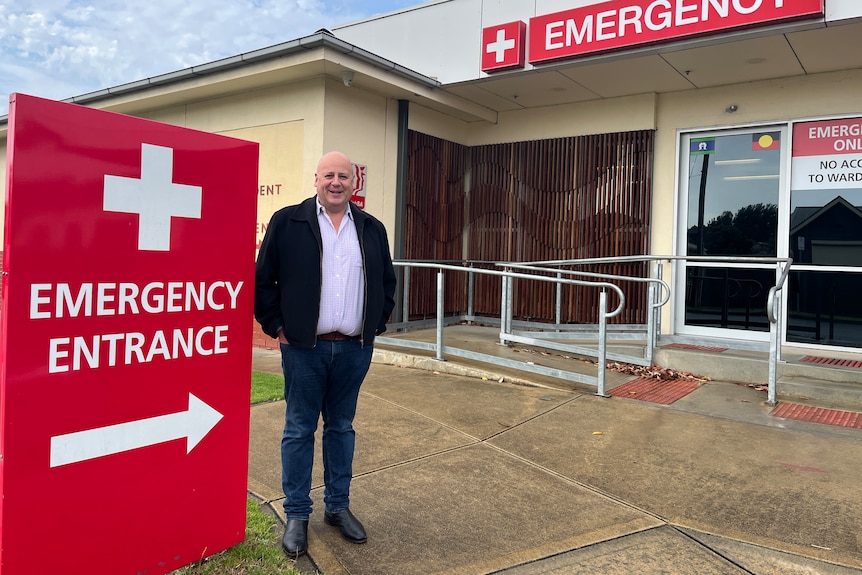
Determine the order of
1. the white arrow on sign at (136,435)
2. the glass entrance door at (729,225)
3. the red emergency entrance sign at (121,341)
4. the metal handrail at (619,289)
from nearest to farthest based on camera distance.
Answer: the red emergency entrance sign at (121,341) < the white arrow on sign at (136,435) < the metal handrail at (619,289) < the glass entrance door at (729,225)

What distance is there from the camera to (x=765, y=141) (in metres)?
7.66

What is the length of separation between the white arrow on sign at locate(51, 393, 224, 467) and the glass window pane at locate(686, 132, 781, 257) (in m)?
7.00

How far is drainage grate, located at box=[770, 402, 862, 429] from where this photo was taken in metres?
5.03

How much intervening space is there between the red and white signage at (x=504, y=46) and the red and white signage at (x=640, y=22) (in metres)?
0.04

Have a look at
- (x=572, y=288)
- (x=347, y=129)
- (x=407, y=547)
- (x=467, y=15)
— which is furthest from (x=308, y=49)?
(x=407, y=547)

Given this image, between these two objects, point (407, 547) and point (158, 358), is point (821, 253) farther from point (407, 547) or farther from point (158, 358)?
point (158, 358)

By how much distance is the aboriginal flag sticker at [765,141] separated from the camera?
7598mm

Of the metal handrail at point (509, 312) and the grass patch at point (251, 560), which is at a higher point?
the metal handrail at point (509, 312)

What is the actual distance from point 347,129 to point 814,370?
18.7 feet

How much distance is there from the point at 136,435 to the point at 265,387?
11.7ft

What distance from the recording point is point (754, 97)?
7680mm

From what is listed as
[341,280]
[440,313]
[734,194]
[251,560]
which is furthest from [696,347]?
[251,560]

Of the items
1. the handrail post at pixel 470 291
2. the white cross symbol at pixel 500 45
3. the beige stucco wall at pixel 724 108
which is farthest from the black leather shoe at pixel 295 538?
the handrail post at pixel 470 291

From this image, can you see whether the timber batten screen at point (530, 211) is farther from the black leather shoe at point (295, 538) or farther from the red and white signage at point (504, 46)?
the black leather shoe at point (295, 538)
